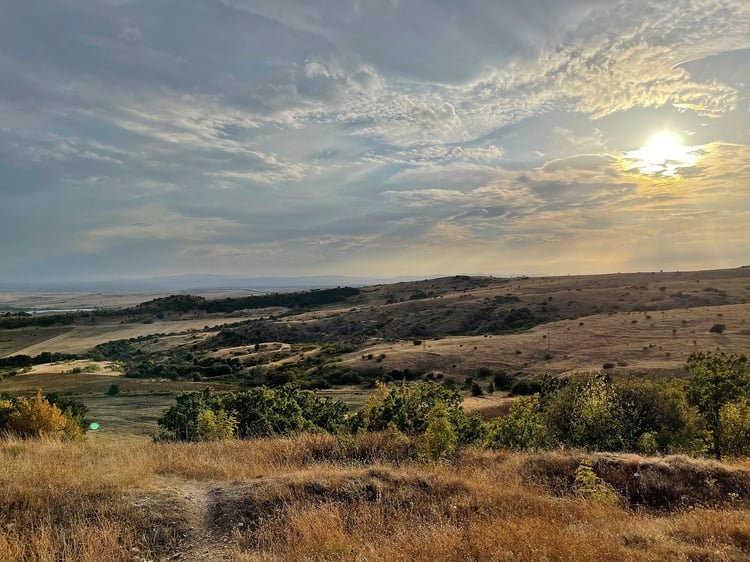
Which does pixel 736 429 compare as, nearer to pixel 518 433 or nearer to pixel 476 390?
pixel 518 433

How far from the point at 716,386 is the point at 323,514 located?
→ 2010cm

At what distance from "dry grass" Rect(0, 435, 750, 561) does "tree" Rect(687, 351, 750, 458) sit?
31.5ft

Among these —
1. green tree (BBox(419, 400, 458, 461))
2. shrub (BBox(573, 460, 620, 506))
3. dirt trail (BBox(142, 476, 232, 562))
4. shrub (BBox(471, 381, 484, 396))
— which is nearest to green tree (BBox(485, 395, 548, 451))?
green tree (BBox(419, 400, 458, 461))

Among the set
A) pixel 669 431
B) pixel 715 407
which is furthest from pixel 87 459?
pixel 715 407

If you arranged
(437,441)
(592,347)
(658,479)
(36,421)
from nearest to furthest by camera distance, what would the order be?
(658,479), (437,441), (36,421), (592,347)

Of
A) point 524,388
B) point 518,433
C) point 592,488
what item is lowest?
point 524,388

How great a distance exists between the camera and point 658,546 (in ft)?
24.4

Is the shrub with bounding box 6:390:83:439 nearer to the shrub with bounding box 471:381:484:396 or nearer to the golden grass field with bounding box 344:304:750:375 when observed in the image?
the shrub with bounding box 471:381:484:396

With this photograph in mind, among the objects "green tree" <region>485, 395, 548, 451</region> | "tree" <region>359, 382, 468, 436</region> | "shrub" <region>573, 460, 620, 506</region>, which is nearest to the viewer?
"shrub" <region>573, 460, 620, 506</region>

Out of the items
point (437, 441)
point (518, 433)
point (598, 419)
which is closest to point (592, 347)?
point (598, 419)

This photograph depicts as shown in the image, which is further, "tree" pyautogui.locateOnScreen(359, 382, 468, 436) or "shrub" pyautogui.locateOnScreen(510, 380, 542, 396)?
"shrub" pyautogui.locateOnScreen(510, 380, 542, 396)

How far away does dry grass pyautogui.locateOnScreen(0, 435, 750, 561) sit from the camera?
724 centimetres

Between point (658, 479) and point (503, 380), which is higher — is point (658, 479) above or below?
above

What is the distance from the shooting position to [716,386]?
2011 centimetres
